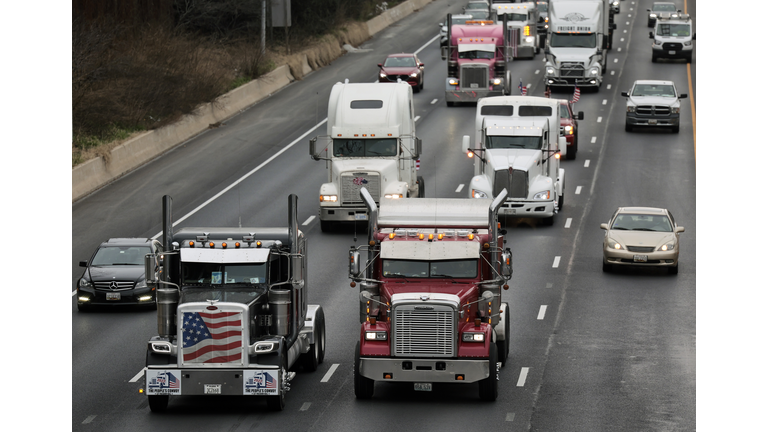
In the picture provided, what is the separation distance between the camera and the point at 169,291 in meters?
23.2

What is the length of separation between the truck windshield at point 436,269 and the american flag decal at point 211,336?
341cm

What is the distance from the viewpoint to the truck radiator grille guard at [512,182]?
4097 cm

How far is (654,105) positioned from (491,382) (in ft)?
112

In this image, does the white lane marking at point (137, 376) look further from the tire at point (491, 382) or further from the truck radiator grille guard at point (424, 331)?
the tire at point (491, 382)

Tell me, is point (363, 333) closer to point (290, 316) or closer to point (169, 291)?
point (290, 316)

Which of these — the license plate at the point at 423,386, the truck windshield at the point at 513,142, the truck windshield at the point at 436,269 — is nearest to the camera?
the license plate at the point at 423,386

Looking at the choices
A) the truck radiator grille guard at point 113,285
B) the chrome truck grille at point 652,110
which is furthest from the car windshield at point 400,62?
the truck radiator grille guard at point 113,285

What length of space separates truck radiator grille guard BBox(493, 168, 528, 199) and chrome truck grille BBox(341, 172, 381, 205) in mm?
3935

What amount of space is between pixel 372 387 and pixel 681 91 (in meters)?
43.9

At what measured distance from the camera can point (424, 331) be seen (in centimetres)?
2328

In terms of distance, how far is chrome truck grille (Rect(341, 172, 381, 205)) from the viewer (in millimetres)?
39844

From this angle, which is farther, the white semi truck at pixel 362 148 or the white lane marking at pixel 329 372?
the white semi truck at pixel 362 148

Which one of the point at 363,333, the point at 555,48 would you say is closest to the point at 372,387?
the point at 363,333

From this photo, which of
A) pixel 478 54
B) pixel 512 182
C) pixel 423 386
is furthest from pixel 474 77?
pixel 423 386
